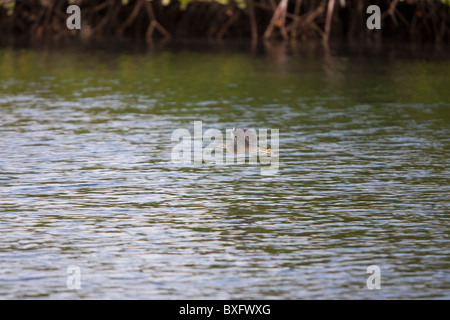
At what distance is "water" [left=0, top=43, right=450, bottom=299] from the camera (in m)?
9.73

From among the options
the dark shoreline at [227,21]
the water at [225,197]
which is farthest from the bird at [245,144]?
the dark shoreline at [227,21]

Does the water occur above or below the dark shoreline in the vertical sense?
below

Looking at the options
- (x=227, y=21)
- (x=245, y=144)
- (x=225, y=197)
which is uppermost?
(x=227, y=21)

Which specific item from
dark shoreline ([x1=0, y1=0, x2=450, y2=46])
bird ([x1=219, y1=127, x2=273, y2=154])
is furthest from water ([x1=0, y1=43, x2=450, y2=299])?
dark shoreline ([x1=0, y1=0, x2=450, y2=46])

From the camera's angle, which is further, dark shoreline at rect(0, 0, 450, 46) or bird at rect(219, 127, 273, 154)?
dark shoreline at rect(0, 0, 450, 46)

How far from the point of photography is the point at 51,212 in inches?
485

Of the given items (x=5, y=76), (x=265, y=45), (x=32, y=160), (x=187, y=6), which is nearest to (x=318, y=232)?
(x=32, y=160)

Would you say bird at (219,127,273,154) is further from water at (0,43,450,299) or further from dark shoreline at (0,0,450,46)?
dark shoreline at (0,0,450,46)

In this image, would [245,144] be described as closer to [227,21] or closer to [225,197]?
[225,197]

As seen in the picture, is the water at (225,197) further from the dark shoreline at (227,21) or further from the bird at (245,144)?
the dark shoreline at (227,21)

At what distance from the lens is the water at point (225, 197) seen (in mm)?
9734

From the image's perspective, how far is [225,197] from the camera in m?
13.2

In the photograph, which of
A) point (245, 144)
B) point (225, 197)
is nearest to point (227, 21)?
point (245, 144)
